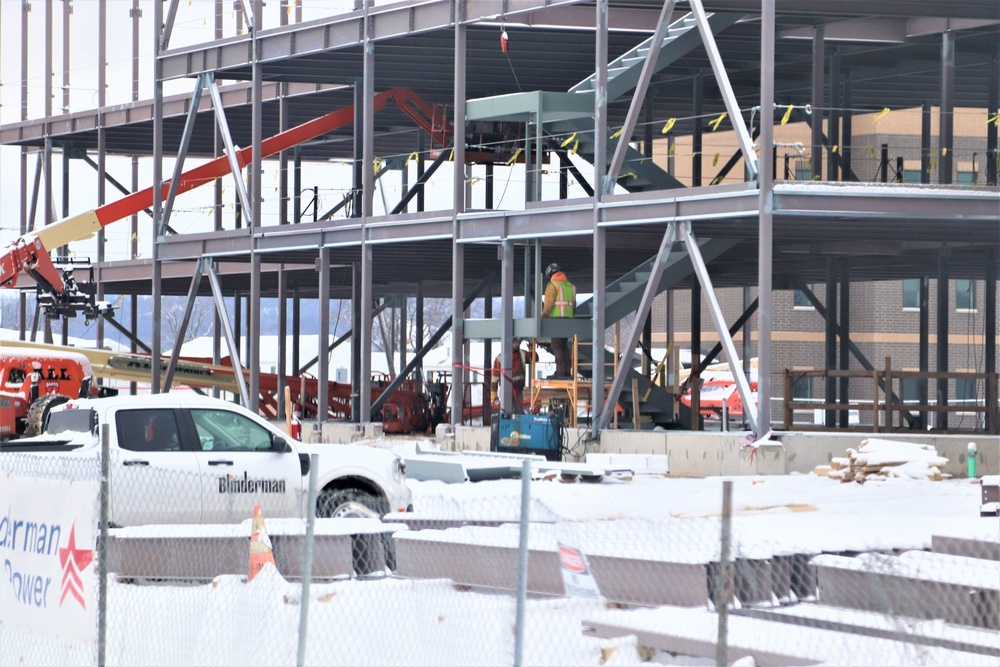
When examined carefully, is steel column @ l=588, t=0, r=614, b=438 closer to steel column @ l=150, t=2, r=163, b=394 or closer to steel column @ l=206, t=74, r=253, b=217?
steel column @ l=206, t=74, r=253, b=217

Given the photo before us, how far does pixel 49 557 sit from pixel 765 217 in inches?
604

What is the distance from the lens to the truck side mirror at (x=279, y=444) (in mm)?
14133

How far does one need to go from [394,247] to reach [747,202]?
11.2 meters

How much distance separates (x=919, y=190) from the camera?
22453mm

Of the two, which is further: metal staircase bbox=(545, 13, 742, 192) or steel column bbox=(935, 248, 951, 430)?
steel column bbox=(935, 248, 951, 430)

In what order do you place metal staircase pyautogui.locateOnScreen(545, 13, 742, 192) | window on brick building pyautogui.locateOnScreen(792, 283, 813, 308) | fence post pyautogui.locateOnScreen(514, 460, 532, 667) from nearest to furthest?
fence post pyautogui.locateOnScreen(514, 460, 532, 667), metal staircase pyautogui.locateOnScreen(545, 13, 742, 192), window on brick building pyautogui.locateOnScreen(792, 283, 813, 308)

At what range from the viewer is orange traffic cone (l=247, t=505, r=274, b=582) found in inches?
449

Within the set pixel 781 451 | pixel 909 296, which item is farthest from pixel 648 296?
pixel 909 296

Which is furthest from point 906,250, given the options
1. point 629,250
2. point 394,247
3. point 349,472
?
point 349,472

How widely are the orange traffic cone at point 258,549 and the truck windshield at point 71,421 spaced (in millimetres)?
2945

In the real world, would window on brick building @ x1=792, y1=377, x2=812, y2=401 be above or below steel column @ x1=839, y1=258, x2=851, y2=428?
below

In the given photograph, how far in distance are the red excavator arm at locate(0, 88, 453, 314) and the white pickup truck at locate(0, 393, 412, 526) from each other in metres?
16.5

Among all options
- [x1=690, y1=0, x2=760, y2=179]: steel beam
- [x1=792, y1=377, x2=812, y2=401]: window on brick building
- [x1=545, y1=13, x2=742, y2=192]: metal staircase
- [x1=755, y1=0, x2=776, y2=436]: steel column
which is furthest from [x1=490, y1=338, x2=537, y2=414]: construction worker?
[x1=792, y1=377, x2=812, y2=401]: window on brick building

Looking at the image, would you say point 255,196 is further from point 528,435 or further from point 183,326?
point 528,435
